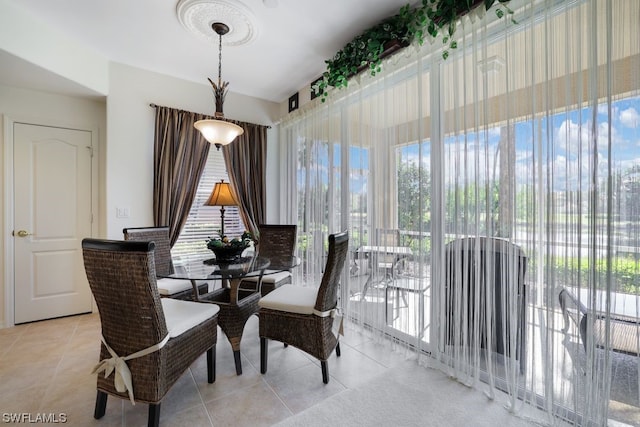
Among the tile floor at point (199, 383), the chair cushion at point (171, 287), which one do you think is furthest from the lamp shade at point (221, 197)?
the tile floor at point (199, 383)

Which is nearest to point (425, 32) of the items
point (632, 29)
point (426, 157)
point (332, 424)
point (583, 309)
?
point (426, 157)

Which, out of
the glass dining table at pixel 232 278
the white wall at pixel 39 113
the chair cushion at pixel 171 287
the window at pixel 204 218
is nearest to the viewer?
the glass dining table at pixel 232 278

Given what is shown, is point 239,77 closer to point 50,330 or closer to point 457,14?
point 457,14

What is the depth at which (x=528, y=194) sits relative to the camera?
1.59m

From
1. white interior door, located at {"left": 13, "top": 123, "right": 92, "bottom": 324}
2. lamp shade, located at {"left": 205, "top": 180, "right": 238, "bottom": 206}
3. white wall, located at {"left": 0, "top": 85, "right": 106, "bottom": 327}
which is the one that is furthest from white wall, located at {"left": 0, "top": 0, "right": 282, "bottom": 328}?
lamp shade, located at {"left": 205, "top": 180, "right": 238, "bottom": 206}

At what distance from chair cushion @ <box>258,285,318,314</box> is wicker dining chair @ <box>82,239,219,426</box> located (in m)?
0.66

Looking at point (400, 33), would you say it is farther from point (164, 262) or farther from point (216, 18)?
point (164, 262)

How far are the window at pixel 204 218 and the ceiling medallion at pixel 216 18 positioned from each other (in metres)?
1.51

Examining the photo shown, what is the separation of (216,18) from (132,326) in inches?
93.0

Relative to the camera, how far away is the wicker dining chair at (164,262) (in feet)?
8.29

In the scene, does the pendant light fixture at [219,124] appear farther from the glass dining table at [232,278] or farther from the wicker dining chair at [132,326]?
the wicker dining chair at [132,326]

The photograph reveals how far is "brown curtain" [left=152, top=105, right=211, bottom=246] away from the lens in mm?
3275

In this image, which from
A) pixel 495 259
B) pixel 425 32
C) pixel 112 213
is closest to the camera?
pixel 495 259

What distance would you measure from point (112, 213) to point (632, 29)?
13.9 feet
